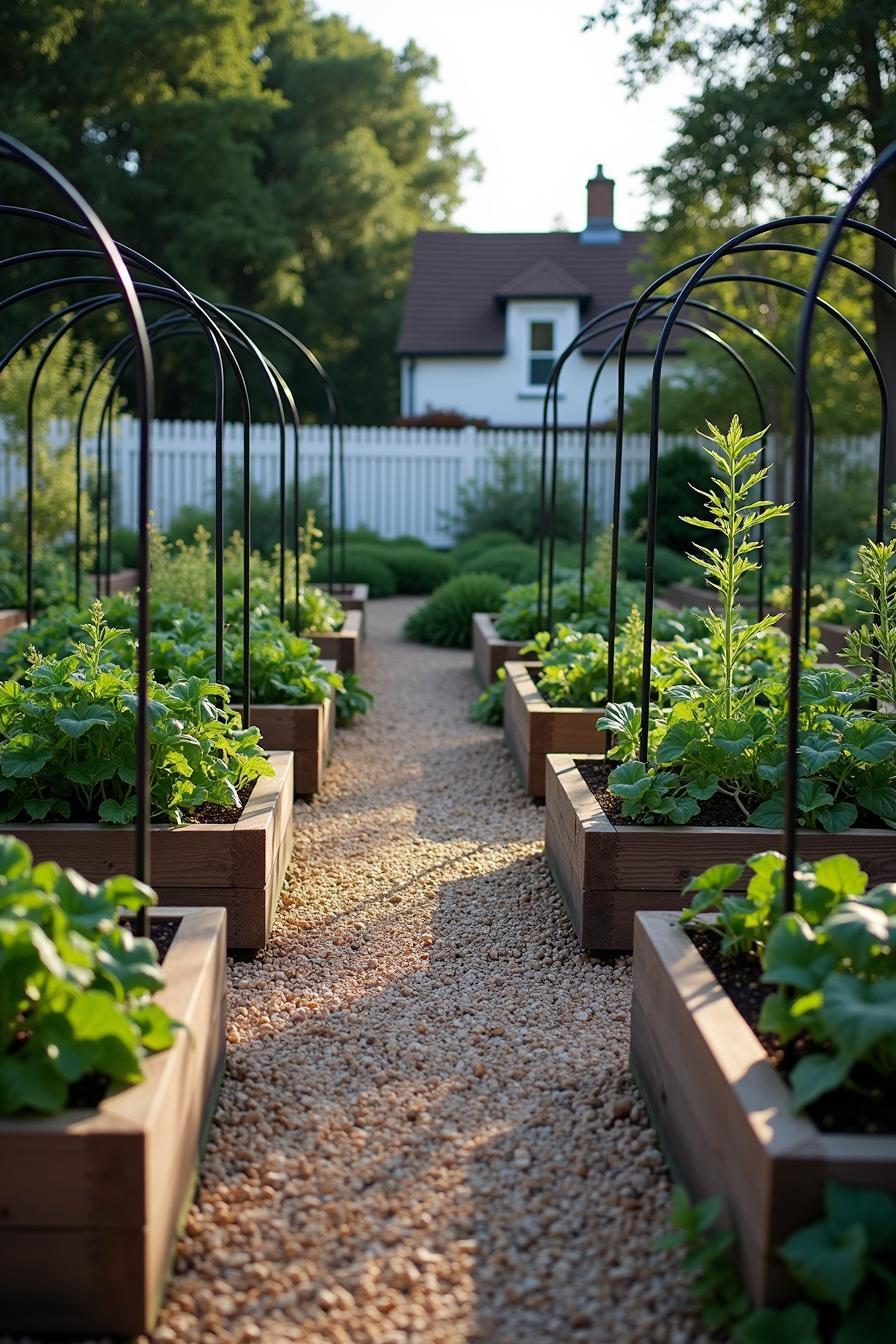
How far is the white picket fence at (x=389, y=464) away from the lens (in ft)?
53.2

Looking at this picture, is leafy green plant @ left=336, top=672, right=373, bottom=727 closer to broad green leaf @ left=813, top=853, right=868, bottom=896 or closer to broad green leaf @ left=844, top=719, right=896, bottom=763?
broad green leaf @ left=844, top=719, right=896, bottom=763

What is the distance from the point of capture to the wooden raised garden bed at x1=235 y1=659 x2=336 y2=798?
514 cm

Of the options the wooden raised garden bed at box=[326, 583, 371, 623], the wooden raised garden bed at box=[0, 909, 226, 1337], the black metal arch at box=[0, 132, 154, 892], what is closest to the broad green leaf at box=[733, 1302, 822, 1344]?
the wooden raised garden bed at box=[0, 909, 226, 1337]

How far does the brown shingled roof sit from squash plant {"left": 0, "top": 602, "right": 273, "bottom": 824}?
18318 millimetres

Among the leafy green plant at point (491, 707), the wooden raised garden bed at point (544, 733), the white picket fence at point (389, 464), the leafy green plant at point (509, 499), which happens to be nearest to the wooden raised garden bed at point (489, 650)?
the leafy green plant at point (491, 707)

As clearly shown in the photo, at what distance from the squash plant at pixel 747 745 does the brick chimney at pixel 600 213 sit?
20578mm

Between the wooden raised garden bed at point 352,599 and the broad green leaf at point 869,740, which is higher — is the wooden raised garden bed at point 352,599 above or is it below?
below

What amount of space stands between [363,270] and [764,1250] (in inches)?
1102

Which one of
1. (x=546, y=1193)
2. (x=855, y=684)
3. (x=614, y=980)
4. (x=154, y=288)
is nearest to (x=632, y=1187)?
(x=546, y=1193)

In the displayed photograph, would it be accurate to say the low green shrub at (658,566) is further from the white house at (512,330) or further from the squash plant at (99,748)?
the squash plant at (99,748)

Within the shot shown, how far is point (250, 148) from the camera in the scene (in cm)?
2231

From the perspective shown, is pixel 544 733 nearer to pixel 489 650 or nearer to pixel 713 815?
pixel 713 815

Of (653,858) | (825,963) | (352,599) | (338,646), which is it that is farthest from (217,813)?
(352,599)

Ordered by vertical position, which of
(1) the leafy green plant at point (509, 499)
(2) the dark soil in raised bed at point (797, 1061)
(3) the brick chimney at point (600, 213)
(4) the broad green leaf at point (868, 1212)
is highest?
(3) the brick chimney at point (600, 213)
